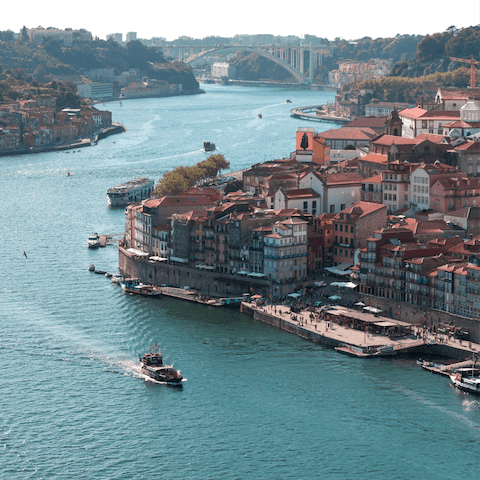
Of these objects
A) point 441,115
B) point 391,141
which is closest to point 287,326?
point 391,141

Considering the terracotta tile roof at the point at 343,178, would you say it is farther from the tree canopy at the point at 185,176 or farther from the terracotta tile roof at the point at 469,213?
the tree canopy at the point at 185,176

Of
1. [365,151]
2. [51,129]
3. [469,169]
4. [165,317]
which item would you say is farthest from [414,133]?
[51,129]

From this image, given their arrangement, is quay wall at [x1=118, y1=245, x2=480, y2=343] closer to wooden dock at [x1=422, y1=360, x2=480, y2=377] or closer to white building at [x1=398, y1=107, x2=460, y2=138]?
wooden dock at [x1=422, y1=360, x2=480, y2=377]

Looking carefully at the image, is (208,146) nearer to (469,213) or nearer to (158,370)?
(469,213)

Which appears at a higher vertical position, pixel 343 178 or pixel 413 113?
pixel 413 113

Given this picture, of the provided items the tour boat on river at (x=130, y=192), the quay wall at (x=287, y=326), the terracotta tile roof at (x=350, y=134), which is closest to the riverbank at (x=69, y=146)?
the tour boat on river at (x=130, y=192)

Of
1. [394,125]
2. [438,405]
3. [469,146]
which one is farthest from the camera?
[394,125]

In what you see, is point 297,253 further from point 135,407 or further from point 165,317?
point 135,407
